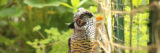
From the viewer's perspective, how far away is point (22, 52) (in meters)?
1.60

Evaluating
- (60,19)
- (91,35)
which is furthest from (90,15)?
(60,19)

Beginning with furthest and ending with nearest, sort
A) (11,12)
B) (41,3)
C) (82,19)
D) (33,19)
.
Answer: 1. (33,19)
2. (11,12)
3. (41,3)
4. (82,19)

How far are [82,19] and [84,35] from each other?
52 mm

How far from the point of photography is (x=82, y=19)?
0.56 metres

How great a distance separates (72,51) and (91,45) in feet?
0.17

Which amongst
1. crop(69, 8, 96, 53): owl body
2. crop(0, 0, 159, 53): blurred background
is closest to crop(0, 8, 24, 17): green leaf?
crop(0, 0, 159, 53): blurred background

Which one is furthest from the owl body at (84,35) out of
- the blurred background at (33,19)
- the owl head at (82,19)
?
the blurred background at (33,19)

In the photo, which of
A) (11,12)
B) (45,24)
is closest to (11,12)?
(11,12)

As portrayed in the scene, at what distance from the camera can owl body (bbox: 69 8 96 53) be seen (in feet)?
1.88

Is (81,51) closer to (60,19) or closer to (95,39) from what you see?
(95,39)

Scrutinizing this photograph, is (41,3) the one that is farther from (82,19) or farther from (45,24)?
(82,19)

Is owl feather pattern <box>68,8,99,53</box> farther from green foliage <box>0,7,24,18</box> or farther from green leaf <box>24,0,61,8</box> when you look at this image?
green foliage <box>0,7,24,18</box>

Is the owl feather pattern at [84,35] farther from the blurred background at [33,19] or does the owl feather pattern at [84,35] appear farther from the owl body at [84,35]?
the blurred background at [33,19]

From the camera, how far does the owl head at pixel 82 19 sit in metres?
0.56
